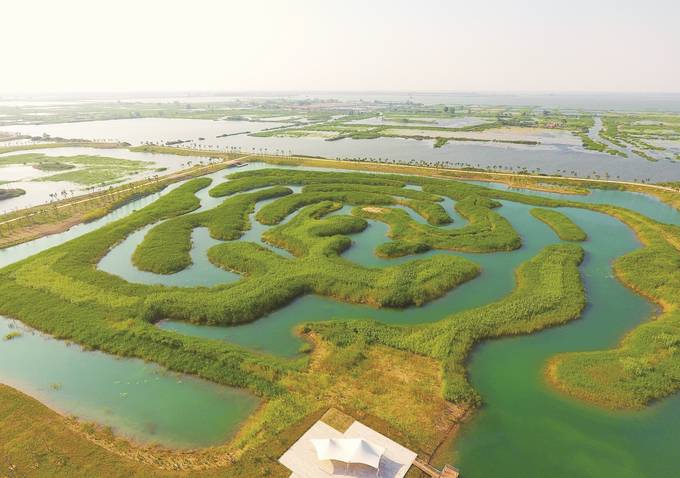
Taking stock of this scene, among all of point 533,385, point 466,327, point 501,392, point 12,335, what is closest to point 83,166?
point 12,335

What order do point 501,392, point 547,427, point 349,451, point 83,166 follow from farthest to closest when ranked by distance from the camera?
point 83,166, point 501,392, point 547,427, point 349,451

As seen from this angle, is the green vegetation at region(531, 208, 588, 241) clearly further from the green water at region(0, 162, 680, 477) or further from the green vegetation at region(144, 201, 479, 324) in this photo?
the green vegetation at region(144, 201, 479, 324)

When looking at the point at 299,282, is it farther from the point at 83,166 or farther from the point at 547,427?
the point at 83,166

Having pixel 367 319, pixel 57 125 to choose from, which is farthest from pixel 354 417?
pixel 57 125

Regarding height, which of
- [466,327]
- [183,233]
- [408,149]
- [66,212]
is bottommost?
[466,327]

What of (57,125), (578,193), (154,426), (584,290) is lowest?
(154,426)

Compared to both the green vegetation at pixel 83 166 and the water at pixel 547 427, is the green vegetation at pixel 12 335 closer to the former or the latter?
the water at pixel 547 427

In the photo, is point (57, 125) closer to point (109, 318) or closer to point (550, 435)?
point (109, 318)
